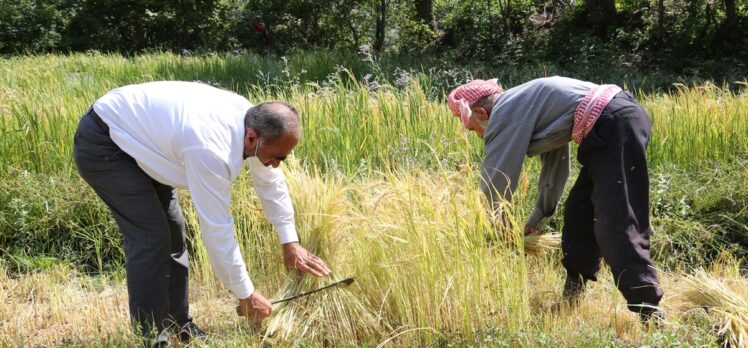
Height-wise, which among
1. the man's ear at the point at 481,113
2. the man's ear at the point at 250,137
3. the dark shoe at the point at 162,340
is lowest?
the dark shoe at the point at 162,340

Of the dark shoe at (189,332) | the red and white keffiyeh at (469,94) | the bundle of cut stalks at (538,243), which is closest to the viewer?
the red and white keffiyeh at (469,94)

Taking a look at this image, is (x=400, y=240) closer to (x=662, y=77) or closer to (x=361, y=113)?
(x=361, y=113)

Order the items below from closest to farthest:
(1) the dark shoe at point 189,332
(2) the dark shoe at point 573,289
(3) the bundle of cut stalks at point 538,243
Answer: (1) the dark shoe at point 189,332
(2) the dark shoe at point 573,289
(3) the bundle of cut stalks at point 538,243

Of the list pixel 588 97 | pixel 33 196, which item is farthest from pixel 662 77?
pixel 33 196

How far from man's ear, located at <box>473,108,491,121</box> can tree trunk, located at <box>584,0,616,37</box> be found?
32.2ft

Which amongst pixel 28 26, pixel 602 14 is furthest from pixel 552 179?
pixel 28 26

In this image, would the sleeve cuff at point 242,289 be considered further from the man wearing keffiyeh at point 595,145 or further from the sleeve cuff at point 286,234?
the man wearing keffiyeh at point 595,145

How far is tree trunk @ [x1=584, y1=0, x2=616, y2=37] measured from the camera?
1216 centimetres

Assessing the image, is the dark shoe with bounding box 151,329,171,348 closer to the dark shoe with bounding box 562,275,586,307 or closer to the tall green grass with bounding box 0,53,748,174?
the tall green grass with bounding box 0,53,748,174

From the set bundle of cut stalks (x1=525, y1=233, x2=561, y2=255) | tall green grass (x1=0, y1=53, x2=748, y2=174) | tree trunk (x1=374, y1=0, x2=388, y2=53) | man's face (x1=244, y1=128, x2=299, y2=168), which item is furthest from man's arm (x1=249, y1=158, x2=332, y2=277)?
tree trunk (x1=374, y1=0, x2=388, y2=53)

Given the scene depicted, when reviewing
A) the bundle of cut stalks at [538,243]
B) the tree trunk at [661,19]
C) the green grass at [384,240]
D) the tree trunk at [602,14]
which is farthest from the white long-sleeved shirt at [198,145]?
the tree trunk at [602,14]

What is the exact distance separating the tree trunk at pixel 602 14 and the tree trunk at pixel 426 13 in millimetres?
3518

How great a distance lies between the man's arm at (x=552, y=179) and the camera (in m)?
3.42

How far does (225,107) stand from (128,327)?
3.93 feet
